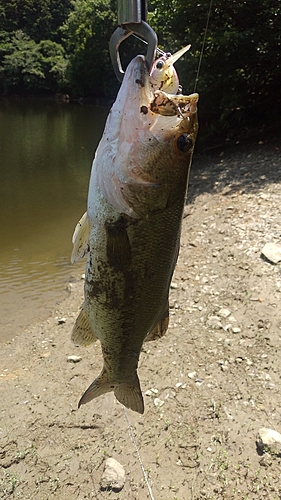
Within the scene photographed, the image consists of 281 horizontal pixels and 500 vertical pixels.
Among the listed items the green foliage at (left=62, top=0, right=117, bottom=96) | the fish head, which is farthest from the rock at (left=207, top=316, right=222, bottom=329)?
the green foliage at (left=62, top=0, right=117, bottom=96)

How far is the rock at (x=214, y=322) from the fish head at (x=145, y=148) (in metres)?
3.76

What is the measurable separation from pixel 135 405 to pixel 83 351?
10.7ft

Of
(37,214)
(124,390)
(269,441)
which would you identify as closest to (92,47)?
(37,214)

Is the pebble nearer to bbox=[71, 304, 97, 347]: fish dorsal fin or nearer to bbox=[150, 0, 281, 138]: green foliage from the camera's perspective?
bbox=[71, 304, 97, 347]: fish dorsal fin

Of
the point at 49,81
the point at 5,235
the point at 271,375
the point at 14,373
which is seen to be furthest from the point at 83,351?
the point at 49,81

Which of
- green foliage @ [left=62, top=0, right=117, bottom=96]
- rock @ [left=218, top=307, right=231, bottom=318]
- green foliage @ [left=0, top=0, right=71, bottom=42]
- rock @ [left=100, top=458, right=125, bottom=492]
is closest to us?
rock @ [left=100, top=458, right=125, bottom=492]

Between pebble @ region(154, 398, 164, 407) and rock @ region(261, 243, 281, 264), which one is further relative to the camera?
rock @ region(261, 243, 281, 264)

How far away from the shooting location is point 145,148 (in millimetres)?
1804

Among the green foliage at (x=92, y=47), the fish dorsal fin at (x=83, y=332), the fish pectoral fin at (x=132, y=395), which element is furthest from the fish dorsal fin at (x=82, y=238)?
the green foliage at (x=92, y=47)

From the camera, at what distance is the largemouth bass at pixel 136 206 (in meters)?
1.77

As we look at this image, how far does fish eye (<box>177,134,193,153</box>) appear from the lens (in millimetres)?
1779

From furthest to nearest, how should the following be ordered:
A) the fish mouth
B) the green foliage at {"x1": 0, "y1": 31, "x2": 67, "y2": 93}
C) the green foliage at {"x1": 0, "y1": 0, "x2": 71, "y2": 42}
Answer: the green foliage at {"x1": 0, "y1": 0, "x2": 71, "y2": 42} → the green foliage at {"x1": 0, "y1": 31, "x2": 67, "y2": 93} → the fish mouth

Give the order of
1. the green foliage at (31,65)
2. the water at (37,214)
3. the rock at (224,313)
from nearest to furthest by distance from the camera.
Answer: the rock at (224,313)
the water at (37,214)
the green foliage at (31,65)

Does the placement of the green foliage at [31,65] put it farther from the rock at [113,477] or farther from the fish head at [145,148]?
the fish head at [145,148]
